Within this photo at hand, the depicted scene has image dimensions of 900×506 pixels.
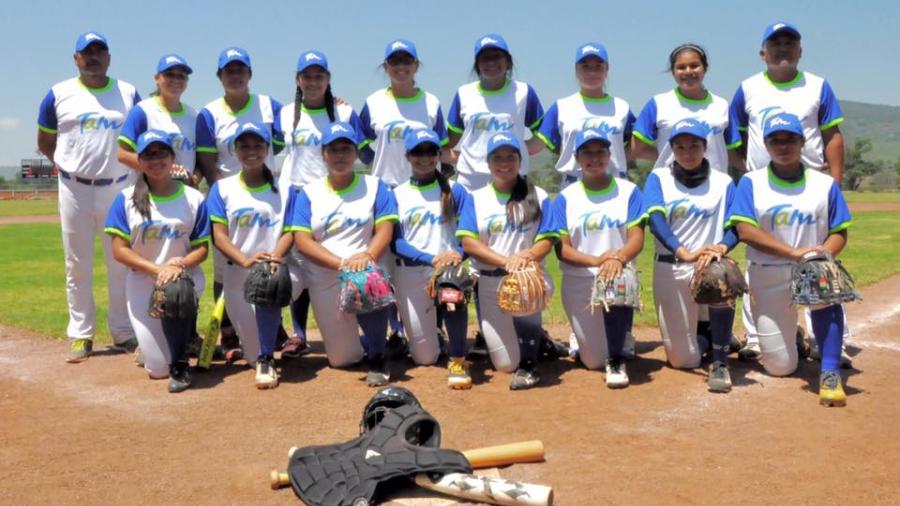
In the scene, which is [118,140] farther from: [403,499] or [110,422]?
[403,499]

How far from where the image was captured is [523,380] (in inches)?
208

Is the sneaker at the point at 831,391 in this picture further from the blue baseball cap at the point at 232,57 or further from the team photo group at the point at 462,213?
the blue baseball cap at the point at 232,57

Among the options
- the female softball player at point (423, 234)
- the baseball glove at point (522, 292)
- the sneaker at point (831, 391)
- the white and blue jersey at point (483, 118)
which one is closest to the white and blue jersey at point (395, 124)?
the white and blue jersey at point (483, 118)

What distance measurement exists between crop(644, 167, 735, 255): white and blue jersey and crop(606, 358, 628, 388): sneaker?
2.63 ft

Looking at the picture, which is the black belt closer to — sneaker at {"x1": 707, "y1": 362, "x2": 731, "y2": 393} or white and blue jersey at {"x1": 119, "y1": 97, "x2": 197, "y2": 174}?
white and blue jersey at {"x1": 119, "y1": 97, "x2": 197, "y2": 174}

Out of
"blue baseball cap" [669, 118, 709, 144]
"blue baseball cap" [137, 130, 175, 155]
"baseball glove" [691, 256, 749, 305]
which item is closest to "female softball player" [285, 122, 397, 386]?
"blue baseball cap" [137, 130, 175, 155]

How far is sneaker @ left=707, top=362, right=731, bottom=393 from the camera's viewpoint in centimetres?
506

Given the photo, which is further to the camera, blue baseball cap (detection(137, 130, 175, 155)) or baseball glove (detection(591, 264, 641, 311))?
blue baseball cap (detection(137, 130, 175, 155))

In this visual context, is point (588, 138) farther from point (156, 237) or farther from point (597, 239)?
point (156, 237)

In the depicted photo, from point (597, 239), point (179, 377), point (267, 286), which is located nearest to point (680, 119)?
point (597, 239)

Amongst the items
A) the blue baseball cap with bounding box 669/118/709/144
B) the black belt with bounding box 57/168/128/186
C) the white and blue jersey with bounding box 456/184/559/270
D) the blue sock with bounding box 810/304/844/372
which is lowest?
the blue sock with bounding box 810/304/844/372

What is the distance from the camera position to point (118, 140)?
6230 millimetres

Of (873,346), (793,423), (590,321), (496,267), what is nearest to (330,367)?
(496,267)

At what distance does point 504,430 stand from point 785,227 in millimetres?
2259
